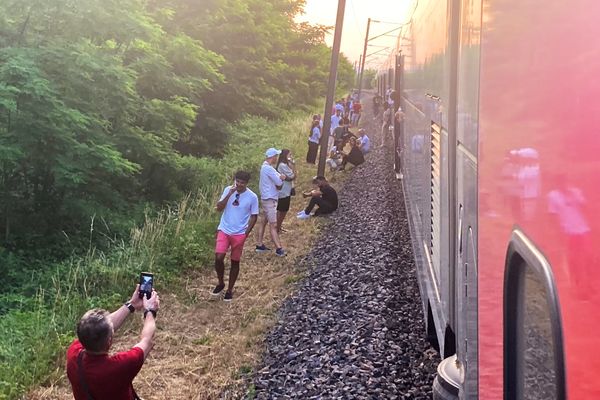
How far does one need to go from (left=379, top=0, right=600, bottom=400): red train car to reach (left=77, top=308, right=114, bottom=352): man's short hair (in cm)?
173

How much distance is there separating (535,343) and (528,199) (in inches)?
13.2

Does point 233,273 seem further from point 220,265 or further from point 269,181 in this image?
point 269,181

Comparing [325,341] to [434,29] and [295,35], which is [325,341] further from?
[295,35]

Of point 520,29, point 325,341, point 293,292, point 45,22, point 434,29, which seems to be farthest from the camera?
point 45,22

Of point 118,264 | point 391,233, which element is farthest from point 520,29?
point 391,233

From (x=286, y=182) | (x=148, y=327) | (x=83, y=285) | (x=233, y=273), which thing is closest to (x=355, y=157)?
(x=286, y=182)

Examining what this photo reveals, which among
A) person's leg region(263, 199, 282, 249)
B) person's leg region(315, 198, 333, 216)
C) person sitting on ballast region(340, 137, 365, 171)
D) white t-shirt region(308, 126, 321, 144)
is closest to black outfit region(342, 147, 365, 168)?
person sitting on ballast region(340, 137, 365, 171)

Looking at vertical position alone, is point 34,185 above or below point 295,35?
below

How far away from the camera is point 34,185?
12609mm

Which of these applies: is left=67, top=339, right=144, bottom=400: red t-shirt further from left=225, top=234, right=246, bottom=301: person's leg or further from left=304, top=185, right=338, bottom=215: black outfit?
left=304, top=185, right=338, bottom=215: black outfit

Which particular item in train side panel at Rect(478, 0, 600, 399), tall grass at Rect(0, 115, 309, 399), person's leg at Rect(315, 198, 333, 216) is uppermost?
train side panel at Rect(478, 0, 600, 399)

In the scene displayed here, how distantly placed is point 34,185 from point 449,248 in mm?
10696

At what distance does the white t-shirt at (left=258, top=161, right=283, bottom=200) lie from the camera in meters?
9.84

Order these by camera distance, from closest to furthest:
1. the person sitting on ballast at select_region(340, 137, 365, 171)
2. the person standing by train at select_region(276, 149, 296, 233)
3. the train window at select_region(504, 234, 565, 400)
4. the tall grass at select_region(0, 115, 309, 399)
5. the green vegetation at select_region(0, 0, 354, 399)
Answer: the train window at select_region(504, 234, 565, 400) < the tall grass at select_region(0, 115, 309, 399) < the green vegetation at select_region(0, 0, 354, 399) < the person standing by train at select_region(276, 149, 296, 233) < the person sitting on ballast at select_region(340, 137, 365, 171)
